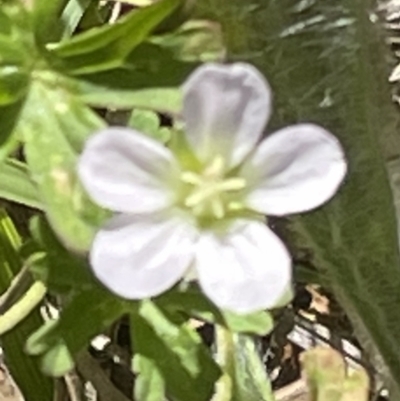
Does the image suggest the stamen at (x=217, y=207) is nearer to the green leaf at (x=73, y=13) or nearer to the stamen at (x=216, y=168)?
the stamen at (x=216, y=168)

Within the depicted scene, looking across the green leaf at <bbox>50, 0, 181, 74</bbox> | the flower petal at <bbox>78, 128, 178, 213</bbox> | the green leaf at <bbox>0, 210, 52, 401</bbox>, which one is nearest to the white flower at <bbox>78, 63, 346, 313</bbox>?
the flower petal at <bbox>78, 128, 178, 213</bbox>

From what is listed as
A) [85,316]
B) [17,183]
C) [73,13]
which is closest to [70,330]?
[85,316]

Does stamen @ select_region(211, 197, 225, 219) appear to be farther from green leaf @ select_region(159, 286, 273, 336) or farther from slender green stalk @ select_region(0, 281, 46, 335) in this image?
slender green stalk @ select_region(0, 281, 46, 335)

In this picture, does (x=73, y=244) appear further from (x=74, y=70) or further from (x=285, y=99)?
(x=285, y=99)

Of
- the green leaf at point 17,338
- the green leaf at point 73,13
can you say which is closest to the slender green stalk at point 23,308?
the green leaf at point 17,338

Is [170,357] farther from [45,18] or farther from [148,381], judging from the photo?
[45,18]

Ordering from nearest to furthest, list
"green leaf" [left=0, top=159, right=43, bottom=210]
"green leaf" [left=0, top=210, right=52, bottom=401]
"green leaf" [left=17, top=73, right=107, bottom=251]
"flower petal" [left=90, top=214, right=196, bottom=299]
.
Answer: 1. "flower petal" [left=90, top=214, right=196, bottom=299]
2. "green leaf" [left=17, top=73, right=107, bottom=251]
3. "green leaf" [left=0, top=159, right=43, bottom=210]
4. "green leaf" [left=0, top=210, right=52, bottom=401]

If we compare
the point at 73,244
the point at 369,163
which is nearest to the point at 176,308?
the point at 73,244
